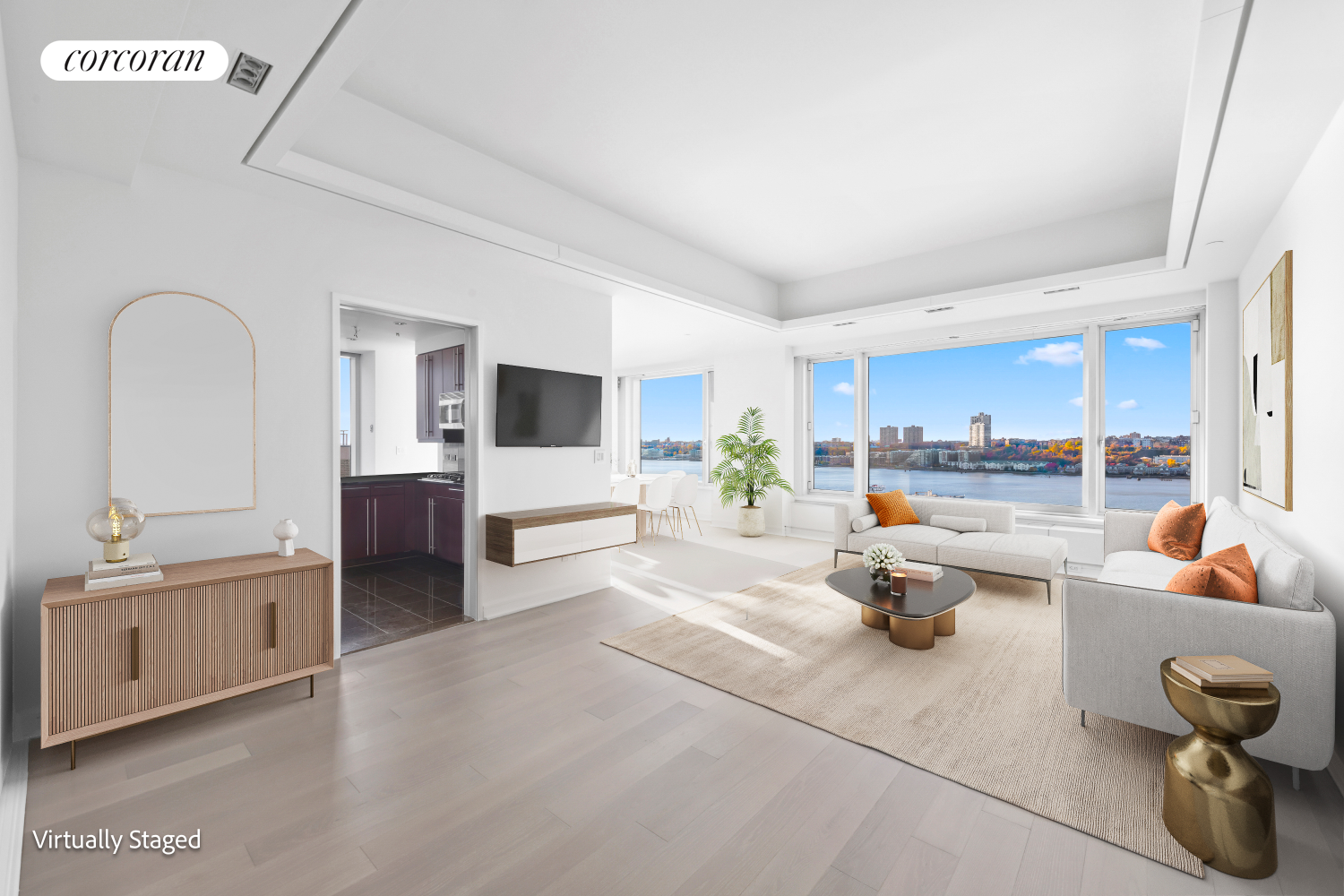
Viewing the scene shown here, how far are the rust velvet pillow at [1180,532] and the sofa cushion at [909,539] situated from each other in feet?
4.81

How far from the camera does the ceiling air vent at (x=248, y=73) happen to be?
1934 millimetres

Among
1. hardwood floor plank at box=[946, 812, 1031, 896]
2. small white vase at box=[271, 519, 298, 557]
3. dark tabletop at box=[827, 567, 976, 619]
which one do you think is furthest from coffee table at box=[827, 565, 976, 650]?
small white vase at box=[271, 519, 298, 557]

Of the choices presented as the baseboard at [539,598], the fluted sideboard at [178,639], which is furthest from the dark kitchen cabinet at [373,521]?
the fluted sideboard at [178,639]

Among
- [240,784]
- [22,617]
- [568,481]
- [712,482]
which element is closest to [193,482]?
[22,617]

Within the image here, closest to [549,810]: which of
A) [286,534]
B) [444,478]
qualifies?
[286,534]

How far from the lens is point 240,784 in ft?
6.95

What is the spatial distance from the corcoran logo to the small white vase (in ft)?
6.30

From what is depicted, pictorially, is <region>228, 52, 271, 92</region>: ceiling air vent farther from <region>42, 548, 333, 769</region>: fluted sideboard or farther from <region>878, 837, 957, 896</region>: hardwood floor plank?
<region>878, 837, 957, 896</region>: hardwood floor plank

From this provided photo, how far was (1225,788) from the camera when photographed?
171 centimetres

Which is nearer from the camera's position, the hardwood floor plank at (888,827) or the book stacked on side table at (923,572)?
the hardwood floor plank at (888,827)

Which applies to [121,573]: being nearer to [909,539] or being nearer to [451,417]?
[451,417]

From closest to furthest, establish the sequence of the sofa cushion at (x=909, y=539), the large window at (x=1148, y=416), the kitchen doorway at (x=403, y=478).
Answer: the kitchen doorway at (x=403, y=478), the sofa cushion at (x=909, y=539), the large window at (x=1148, y=416)

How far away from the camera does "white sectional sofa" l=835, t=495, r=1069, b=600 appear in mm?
4555

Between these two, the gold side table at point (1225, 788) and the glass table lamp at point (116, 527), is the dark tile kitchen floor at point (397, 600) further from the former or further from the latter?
the gold side table at point (1225, 788)
